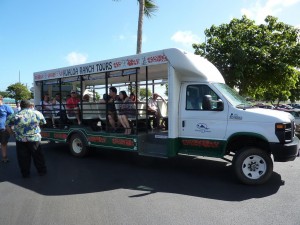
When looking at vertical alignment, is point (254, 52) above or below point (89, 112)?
above

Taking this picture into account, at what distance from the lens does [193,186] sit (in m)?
5.86

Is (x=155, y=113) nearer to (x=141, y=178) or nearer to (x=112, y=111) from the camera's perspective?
(x=112, y=111)

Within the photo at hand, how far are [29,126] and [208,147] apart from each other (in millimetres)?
3975

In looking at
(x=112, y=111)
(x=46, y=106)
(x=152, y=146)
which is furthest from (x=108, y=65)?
(x=46, y=106)

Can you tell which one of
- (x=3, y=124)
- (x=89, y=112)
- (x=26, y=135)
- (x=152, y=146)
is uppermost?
(x=89, y=112)

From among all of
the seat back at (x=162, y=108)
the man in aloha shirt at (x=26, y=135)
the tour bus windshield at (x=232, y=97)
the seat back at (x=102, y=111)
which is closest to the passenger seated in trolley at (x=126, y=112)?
the seat back at (x=102, y=111)

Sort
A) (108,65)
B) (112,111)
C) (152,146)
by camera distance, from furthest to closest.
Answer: (112,111), (108,65), (152,146)

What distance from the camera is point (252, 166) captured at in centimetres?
596

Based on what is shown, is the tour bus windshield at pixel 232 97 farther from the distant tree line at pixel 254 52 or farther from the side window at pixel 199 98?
the distant tree line at pixel 254 52

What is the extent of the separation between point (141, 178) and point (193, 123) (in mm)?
1701

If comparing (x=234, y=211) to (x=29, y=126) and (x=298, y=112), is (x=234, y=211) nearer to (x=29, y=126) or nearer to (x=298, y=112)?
(x=29, y=126)

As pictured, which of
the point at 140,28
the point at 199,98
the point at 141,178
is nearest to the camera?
the point at 141,178

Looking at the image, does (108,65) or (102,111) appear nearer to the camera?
(108,65)

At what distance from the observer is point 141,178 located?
651 centimetres
